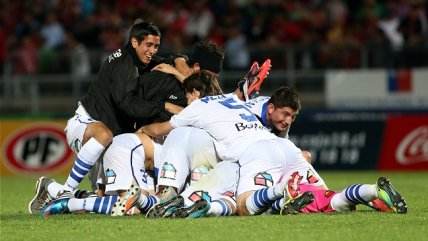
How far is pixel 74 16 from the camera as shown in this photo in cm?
2127

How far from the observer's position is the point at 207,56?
427 inches

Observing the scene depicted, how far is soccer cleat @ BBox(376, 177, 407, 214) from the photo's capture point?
8.39 metres

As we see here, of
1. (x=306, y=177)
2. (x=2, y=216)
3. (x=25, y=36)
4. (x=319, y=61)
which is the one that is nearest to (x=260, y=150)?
(x=306, y=177)

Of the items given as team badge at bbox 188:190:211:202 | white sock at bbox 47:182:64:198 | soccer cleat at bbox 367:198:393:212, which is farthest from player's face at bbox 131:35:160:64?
soccer cleat at bbox 367:198:393:212

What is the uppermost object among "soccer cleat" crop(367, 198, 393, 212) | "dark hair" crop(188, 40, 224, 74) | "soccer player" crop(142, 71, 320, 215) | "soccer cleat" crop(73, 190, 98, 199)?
"dark hair" crop(188, 40, 224, 74)

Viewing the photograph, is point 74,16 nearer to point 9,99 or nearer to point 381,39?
point 9,99

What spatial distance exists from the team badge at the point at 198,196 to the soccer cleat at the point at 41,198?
1.76 m

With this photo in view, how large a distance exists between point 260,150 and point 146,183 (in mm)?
1509

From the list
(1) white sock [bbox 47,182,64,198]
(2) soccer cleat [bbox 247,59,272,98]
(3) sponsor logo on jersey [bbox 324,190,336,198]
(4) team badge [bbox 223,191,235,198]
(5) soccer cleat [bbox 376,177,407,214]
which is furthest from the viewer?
(2) soccer cleat [bbox 247,59,272,98]

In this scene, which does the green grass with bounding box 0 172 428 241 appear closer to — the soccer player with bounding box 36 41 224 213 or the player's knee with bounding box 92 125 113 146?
the soccer player with bounding box 36 41 224 213

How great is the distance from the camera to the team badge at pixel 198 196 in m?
8.92

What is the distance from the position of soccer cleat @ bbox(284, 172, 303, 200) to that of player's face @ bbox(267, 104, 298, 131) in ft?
3.64

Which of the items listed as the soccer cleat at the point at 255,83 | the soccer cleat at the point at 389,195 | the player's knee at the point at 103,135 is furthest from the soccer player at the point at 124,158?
the soccer cleat at the point at 389,195

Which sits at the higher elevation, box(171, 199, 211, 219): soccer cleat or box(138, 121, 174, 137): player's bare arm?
box(138, 121, 174, 137): player's bare arm
